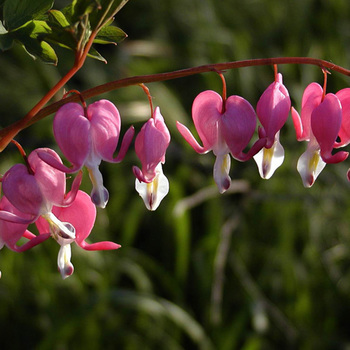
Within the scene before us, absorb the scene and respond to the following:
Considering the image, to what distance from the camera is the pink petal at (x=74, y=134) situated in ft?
2.18

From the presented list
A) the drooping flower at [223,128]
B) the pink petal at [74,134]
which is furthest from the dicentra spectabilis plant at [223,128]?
the pink petal at [74,134]

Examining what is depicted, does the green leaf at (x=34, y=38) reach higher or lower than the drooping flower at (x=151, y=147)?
higher

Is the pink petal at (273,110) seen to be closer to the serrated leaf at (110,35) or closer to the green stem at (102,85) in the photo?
the green stem at (102,85)

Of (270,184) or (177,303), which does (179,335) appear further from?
(270,184)

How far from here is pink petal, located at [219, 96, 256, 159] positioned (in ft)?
2.33

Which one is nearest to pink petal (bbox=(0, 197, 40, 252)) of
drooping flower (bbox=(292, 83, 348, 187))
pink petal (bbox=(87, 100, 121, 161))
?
pink petal (bbox=(87, 100, 121, 161))

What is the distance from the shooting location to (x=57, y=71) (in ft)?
9.47

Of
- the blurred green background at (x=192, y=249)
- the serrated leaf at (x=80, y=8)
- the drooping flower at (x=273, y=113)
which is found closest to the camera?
the serrated leaf at (x=80, y=8)

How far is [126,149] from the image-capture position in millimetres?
632

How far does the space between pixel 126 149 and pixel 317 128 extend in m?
0.23

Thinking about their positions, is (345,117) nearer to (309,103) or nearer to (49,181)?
(309,103)

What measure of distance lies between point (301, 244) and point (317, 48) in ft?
3.45

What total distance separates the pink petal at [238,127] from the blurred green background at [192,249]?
1309 millimetres

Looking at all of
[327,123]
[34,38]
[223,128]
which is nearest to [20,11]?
[34,38]
